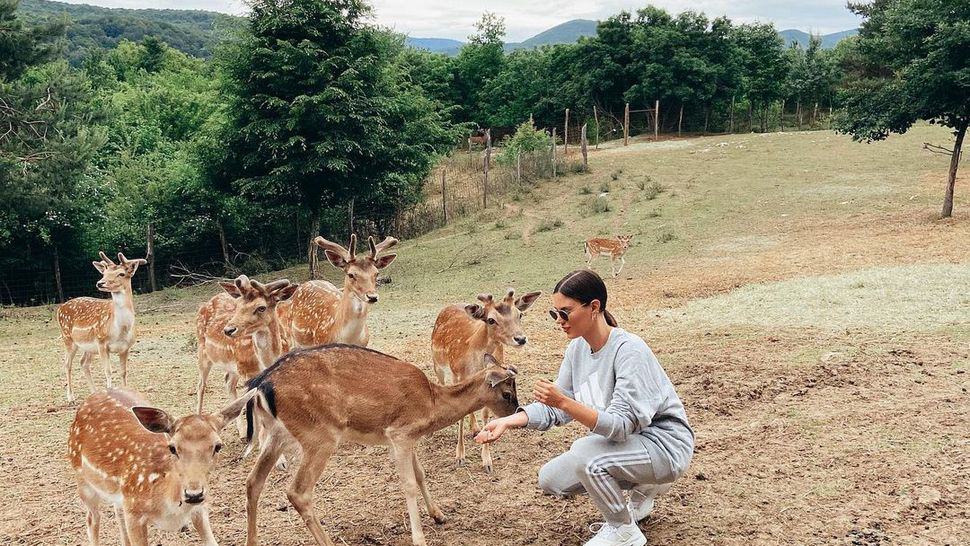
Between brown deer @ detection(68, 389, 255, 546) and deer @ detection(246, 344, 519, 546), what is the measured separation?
12.3 inches

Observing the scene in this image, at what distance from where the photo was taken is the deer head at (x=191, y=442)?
4234mm

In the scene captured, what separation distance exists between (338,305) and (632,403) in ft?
15.0

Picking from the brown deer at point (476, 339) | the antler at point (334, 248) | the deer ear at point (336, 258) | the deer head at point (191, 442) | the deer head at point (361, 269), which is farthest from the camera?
the deer ear at point (336, 258)

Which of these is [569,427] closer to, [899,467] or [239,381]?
[899,467]

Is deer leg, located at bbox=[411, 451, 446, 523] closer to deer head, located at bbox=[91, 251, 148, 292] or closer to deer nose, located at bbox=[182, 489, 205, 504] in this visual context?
deer nose, located at bbox=[182, 489, 205, 504]

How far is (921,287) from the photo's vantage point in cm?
1089

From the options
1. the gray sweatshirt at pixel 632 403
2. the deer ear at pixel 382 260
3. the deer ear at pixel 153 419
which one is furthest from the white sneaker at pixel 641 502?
A: the deer ear at pixel 382 260

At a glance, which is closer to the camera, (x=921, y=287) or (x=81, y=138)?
(x=921, y=287)

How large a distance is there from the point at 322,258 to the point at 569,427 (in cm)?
1770

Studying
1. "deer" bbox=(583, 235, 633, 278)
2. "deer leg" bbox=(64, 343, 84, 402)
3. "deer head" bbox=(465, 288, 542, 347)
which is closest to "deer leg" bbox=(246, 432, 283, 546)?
"deer head" bbox=(465, 288, 542, 347)

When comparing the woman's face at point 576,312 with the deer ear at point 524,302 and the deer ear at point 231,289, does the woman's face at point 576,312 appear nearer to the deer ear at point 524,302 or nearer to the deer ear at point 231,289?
the deer ear at point 524,302

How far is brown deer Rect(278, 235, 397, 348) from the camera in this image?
25.4ft

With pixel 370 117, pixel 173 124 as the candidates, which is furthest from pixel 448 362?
pixel 173 124

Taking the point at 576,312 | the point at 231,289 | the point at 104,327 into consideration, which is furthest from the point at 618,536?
the point at 104,327
